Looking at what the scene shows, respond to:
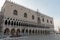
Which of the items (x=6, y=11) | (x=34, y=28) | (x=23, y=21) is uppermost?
(x=6, y=11)

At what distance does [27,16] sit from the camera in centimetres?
2666

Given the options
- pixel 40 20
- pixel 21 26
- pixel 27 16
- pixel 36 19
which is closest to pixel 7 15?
pixel 21 26

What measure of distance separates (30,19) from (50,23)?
13.7m

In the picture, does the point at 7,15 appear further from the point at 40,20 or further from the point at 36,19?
the point at 40,20

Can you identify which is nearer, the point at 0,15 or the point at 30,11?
the point at 0,15

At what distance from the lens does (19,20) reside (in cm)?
2388

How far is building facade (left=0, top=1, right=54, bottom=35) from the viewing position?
20.9m

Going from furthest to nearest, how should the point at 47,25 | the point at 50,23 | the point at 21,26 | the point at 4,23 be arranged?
the point at 50,23, the point at 47,25, the point at 21,26, the point at 4,23

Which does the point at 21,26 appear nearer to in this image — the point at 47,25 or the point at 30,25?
the point at 30,25

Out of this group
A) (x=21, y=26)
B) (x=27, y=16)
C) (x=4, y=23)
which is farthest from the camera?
(x=27, y=16)

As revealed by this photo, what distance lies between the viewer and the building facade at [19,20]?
2088cm

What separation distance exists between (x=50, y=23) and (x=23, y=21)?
16967 mm

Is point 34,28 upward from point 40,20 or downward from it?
downward

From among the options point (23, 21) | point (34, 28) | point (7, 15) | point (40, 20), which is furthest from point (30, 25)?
point (7, 15)
